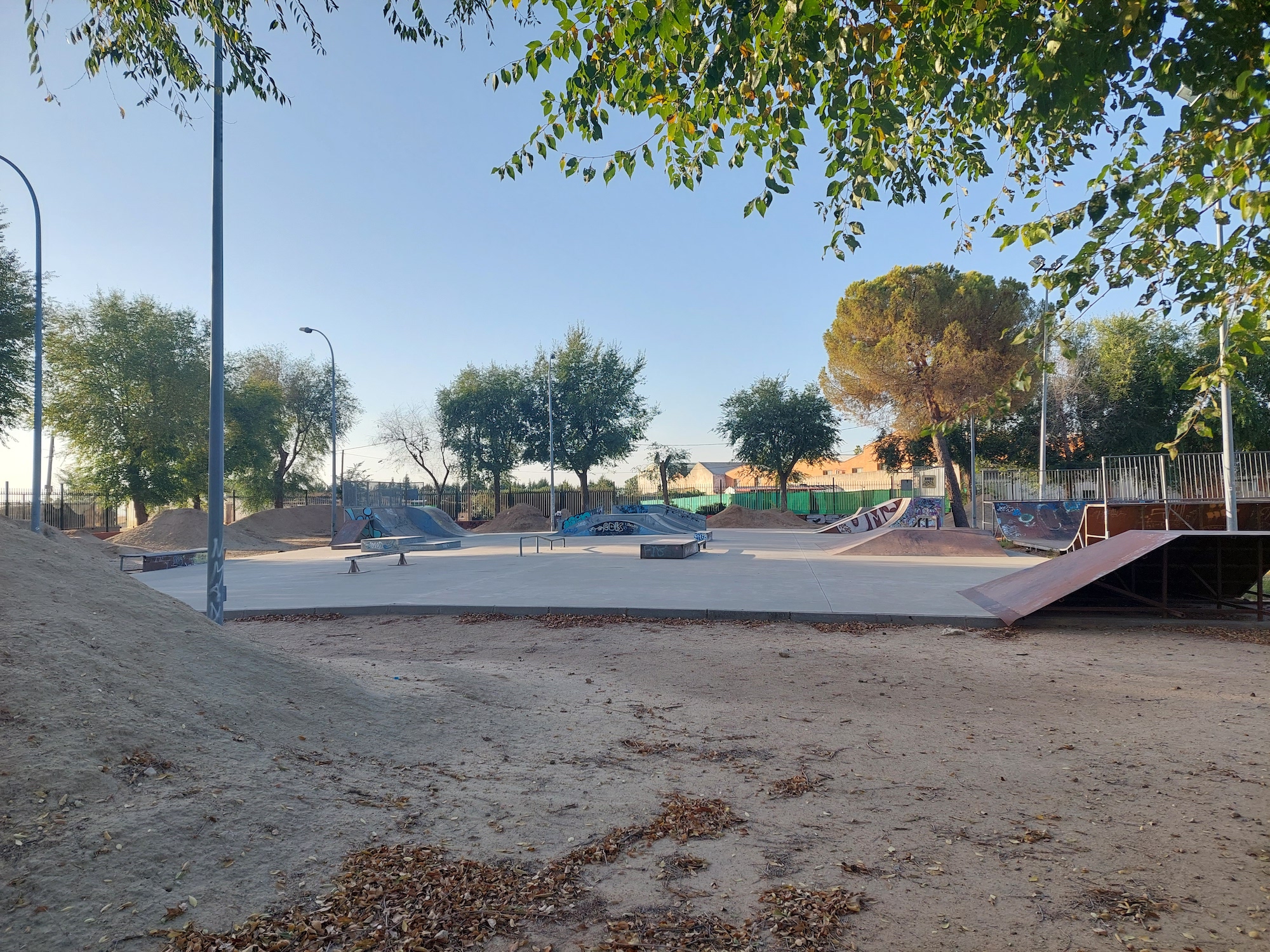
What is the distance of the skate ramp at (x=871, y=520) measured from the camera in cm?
3086

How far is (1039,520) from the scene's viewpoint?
2500cm

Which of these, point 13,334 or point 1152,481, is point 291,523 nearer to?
point 13,334

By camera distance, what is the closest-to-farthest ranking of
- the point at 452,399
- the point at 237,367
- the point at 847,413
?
the point at 847,413 < the point at 237,367 < the point at 452,399

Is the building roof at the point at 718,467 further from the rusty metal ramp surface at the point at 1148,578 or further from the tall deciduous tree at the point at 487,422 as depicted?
the rusty metal ramp surface at the point at 1148,578

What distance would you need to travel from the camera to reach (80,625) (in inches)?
158

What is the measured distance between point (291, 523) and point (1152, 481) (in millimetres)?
35676

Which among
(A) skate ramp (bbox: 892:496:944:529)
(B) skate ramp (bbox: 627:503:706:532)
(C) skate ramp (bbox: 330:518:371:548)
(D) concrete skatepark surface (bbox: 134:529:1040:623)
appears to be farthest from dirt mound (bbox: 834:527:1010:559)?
(C) skate ramp (bbox: 330:518:371:548)

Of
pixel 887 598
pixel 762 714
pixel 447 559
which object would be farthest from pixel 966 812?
pixel 447 559

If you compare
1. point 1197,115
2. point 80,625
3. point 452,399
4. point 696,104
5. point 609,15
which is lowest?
point 80,625

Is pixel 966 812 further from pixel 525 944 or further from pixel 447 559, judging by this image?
pixel 447 559

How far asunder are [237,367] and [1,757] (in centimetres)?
4182

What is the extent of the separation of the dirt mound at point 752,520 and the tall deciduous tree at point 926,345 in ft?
33.5

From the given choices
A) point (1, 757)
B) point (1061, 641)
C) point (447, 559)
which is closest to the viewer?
point (1, 757)

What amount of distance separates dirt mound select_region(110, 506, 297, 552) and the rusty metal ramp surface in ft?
81.8
